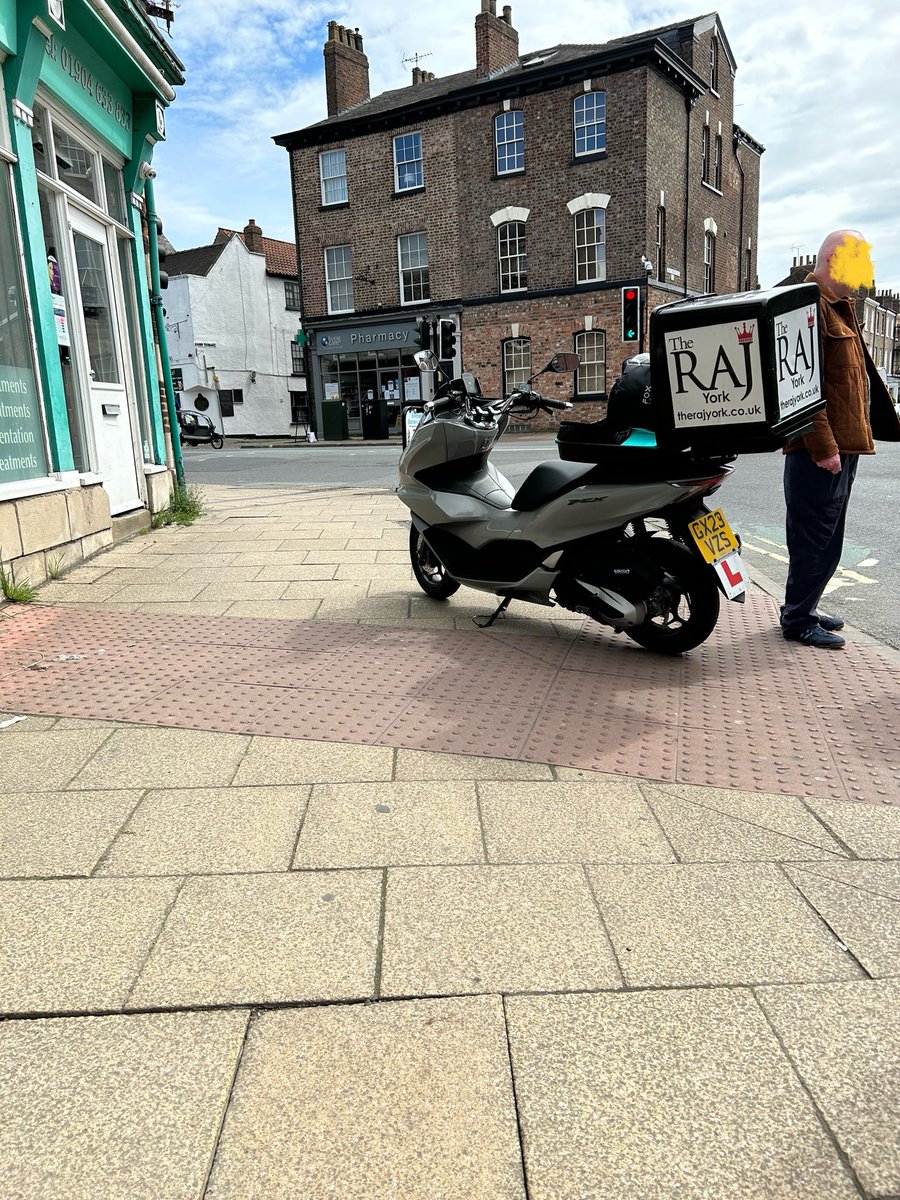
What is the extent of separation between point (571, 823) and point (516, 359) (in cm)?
2887

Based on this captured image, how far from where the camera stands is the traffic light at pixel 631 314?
67.6 feet

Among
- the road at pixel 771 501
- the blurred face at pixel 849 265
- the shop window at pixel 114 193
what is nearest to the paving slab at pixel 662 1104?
the road at pixel 771 501

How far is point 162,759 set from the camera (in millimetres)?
3375

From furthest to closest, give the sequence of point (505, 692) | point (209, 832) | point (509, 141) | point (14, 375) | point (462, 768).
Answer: point (509, 141), point (14, 375), point (505, 692), point (462, 768), point (209, 832)

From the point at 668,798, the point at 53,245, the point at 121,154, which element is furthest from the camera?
the point at 121,154

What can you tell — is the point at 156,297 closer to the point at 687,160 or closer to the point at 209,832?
the point at 209,832

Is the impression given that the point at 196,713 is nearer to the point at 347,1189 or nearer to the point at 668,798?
the point at 668,798

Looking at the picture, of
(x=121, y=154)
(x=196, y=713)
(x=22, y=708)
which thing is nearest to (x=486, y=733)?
(x=196, y=713)

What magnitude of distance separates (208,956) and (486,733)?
1672mm

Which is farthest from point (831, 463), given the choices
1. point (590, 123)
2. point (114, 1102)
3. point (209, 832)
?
point (590, 123)

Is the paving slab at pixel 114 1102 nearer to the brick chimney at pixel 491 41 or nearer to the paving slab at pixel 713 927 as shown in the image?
the paving slab at pixel 713 927

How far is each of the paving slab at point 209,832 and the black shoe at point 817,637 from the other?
3017mm

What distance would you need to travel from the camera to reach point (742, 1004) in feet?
6.57

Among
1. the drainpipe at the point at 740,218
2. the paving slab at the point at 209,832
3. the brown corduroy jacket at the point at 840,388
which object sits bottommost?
the paving slab at the point at 209,832
